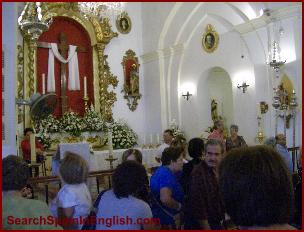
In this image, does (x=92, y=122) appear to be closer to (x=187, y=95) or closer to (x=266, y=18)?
(x=187, y=95)

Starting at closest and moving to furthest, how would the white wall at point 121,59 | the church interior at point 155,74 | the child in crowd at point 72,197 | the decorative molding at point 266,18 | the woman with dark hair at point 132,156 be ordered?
the child in crowd at point 72,197 < the woman with dark hair at point 132,156 < the decorative molding at point 266,18 < the church interior at point 155,74 < the white wall at point 121,59

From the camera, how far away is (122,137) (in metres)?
11.2

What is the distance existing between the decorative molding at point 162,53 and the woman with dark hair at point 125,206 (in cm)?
952

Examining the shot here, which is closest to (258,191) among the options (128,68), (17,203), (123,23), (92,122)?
(17,203)

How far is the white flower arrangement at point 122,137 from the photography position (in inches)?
435

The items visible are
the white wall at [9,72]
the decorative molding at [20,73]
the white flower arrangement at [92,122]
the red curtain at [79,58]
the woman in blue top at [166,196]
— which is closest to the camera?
the woman in blue top at [166,196]

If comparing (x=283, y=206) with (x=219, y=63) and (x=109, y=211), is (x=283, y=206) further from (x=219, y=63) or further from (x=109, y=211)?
Answer: (x=219, y=63)

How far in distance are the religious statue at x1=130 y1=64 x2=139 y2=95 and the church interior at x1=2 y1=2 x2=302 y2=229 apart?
34 millimetres

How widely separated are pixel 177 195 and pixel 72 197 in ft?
3.16

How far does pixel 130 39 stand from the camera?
12.9 metres

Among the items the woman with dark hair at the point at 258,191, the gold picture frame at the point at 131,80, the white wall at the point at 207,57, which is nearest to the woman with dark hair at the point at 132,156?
the woman with dark hair at the point at 258,191

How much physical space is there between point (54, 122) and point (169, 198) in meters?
7.93

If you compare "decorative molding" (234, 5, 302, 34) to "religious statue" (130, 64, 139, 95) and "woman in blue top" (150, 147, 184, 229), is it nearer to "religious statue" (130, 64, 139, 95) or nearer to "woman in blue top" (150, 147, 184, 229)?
"religious statue" (130, 64, 139, 95)

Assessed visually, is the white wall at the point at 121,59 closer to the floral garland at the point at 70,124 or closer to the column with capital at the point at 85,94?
the column with capital at the point at 85,94
